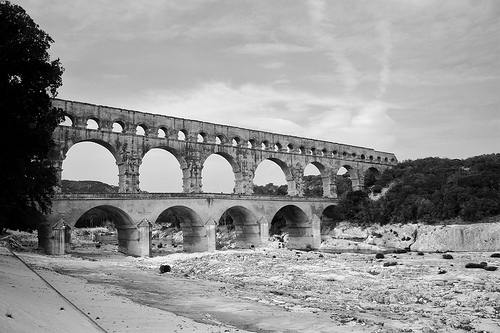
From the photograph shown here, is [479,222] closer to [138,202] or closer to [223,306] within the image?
[138,202]

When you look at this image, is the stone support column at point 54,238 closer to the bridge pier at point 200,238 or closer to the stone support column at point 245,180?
the bridge pier at point 200,238

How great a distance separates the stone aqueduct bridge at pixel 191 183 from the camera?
33.9 metres

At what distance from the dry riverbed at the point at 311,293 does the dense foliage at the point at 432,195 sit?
18.3 meters

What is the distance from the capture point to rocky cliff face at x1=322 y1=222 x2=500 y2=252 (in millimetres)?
37875

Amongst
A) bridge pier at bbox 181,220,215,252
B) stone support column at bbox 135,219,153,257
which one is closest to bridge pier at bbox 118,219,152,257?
stone support column at bbox 135,219,153,257

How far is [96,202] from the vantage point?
3272 cm

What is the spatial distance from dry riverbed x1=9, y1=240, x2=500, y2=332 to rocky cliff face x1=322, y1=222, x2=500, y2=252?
13.0m

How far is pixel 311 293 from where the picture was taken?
659 inches

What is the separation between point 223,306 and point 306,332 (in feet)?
13.5

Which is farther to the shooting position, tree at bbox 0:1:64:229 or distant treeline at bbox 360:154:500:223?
distant treeline at bbox 360:154:500:223

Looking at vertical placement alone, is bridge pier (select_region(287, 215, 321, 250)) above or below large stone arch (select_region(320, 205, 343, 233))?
below

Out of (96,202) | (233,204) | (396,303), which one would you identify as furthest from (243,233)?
(396,303)

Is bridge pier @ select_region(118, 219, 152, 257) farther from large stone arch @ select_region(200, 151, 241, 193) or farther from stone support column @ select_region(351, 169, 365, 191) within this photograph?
stone support column @ select_region(351, 169, 365, 191)

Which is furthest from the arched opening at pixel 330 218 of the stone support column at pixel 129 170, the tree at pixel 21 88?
the tree at pixel 21 88
